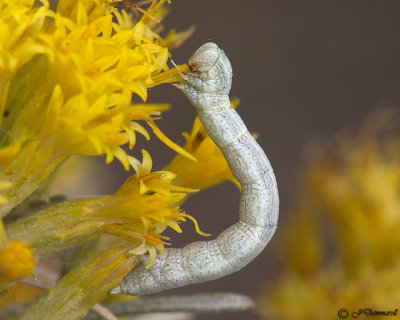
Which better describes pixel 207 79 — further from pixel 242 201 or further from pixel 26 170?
pixel 26 170

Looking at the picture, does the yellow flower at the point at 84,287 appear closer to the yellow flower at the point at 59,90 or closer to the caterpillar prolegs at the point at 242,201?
the caterpillar prolegs at the point at 242,201

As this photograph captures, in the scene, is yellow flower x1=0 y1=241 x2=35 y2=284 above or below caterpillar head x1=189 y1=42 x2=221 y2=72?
below

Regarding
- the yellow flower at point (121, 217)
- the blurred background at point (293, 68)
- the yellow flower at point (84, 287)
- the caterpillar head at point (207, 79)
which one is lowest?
the yellow flower at point (84, 287)

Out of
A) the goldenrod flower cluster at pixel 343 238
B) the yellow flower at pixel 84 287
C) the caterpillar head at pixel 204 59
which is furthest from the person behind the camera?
the goldenrod flower cluster at pixel 343 238

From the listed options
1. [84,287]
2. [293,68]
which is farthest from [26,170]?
[293,68]

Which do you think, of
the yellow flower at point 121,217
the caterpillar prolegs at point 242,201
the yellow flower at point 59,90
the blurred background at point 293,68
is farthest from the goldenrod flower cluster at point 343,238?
the blurred background at point 293,68

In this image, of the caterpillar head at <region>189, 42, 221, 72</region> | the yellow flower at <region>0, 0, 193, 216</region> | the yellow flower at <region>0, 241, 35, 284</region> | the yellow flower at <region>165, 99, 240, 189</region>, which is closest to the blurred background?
the yellow flower at <region>165, 99, 240, 189</region>

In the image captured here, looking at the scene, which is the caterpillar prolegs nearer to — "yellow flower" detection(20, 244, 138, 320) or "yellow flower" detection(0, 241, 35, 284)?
"yellow flower" detection(20, 244, 138, 320)
